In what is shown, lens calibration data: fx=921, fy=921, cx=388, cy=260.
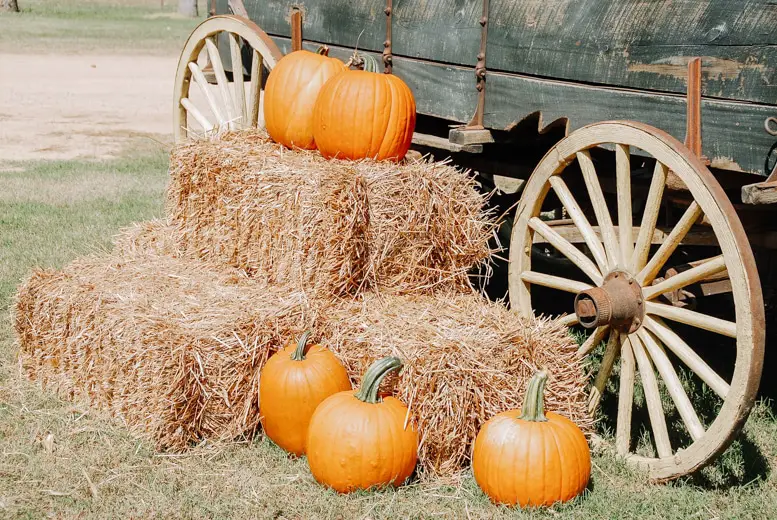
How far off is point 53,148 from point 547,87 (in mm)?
7754

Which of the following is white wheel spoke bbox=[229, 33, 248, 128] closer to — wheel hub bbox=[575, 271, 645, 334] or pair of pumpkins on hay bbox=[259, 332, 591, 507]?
pair of pumpkins on hay bbox=[259, 332, 591, 507]

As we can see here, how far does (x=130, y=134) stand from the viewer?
1148 cm

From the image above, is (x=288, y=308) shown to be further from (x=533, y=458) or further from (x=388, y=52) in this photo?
(x=388, y=52)

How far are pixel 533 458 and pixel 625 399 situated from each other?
0.63 meters

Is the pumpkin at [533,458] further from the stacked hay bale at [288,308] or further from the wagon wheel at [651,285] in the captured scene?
the wagon wheel at [651,285]

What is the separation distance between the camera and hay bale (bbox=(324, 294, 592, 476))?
3.50 m

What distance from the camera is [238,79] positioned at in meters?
6.07

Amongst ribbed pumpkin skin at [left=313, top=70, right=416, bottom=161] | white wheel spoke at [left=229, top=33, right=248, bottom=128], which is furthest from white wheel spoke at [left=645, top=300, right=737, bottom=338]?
white wheel spoke at [left=229, top=33, right=248, bottom=128]

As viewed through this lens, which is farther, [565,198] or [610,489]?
[565,198]

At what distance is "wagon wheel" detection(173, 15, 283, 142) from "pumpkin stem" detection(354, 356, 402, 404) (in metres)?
2.40

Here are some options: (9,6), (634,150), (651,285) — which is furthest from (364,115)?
(9,6)

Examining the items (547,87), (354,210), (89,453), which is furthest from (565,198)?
(89,453)

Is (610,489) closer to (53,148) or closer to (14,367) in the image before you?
(14,367)

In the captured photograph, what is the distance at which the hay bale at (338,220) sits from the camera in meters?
3.99
